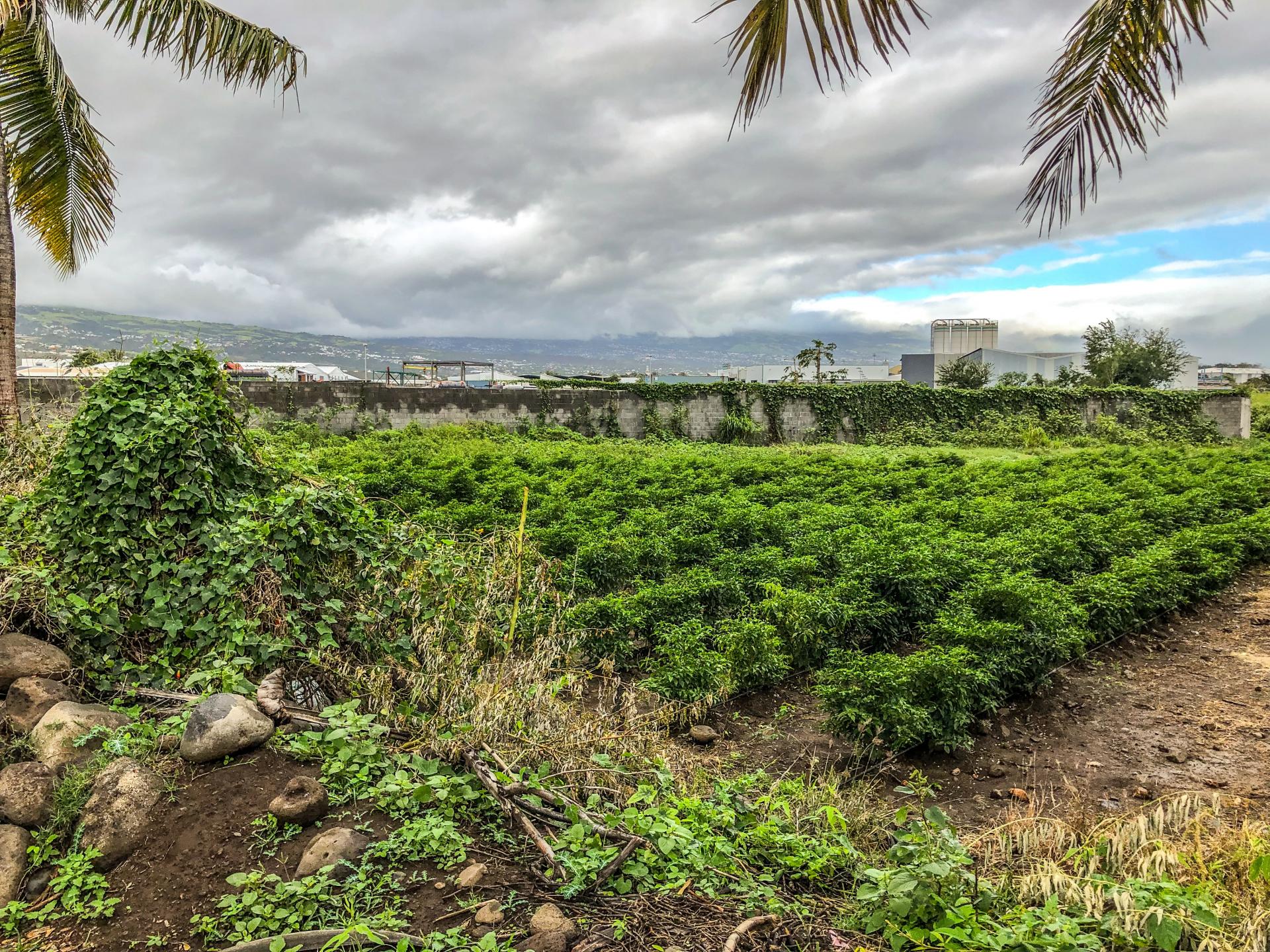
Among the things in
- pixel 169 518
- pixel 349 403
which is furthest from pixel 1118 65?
pixel 349 403

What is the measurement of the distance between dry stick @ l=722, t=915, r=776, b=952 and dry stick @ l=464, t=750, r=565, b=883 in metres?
→ 0.61

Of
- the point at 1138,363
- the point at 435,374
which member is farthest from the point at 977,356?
the point at 435,374

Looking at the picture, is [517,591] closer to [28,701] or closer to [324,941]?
[28,701]

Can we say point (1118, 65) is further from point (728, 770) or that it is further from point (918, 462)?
point (918, 462)

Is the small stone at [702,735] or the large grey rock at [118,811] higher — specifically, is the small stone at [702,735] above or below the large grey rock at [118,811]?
below

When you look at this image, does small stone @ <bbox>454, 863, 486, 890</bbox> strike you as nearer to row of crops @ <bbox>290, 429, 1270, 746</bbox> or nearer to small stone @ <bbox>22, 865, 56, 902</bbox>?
small stone @ <bbox>22, 865, 56, 902</bbox>

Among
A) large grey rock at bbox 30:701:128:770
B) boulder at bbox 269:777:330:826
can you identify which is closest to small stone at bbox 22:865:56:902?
large grey rock at bbox 30:701:128:770

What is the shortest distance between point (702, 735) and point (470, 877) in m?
2.70

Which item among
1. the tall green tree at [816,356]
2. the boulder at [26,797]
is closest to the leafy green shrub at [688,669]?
the boulder at [26,797]

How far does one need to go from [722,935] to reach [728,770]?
2211 millimetres

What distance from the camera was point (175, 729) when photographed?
3342 millimetres

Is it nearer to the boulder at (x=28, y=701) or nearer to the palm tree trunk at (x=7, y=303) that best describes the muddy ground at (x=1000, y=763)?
the boulder at (x=28, y=701)

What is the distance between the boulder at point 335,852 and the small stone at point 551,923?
2.35 ft

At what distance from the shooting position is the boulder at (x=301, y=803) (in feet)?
9.41
